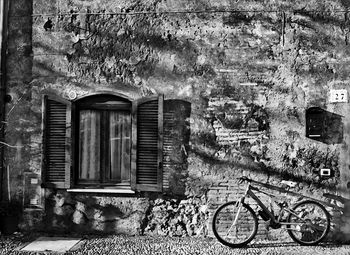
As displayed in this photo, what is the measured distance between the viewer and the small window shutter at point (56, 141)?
683 centimetres

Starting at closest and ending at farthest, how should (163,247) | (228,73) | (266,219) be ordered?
(163,247), (266,219), (228,73)

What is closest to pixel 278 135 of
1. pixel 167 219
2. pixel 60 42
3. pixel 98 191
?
pixel 167 219

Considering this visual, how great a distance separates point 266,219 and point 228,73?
235 cm

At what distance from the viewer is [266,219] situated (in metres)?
6.36

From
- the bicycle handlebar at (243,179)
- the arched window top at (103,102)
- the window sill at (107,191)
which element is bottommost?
the window sill at (107,191)

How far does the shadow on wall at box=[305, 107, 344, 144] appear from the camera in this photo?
6.54 meters

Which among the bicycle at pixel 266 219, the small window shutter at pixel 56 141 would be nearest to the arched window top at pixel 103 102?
the small window shutter at pixel 56 141

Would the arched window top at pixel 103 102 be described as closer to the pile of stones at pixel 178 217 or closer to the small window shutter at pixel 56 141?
the small window shutter at pixel 56 141

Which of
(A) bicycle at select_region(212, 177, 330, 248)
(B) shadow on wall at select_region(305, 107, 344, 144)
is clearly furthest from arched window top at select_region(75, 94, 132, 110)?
(B) shadow on wall at select_region(305, 107, 344, 144)

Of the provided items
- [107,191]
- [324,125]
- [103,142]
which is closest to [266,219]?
[324,125]

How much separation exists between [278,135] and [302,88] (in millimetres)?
834

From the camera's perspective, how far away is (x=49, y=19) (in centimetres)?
695

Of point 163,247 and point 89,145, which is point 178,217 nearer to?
point 163,247

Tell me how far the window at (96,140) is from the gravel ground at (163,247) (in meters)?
0.93
